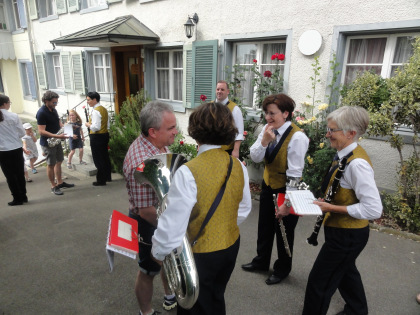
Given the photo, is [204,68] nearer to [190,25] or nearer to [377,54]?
[190,25]

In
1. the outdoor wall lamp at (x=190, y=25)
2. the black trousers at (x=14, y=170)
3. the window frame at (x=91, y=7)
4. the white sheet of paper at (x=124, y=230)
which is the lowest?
the black trousers at (x=14, y=170)

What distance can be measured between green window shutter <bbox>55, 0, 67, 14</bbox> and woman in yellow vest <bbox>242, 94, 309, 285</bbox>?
32.1ft

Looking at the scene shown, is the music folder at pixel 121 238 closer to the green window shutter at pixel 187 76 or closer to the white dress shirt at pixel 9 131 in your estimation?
the white dress shirt at pixel 9 131

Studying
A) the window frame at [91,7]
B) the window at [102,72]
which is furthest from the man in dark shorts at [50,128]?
the window frame at [91,7]

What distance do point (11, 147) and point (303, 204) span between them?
14.9ft

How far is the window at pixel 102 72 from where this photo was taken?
29.4 ft

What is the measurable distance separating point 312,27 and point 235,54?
1749 millimetres

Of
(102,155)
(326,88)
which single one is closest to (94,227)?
(102,155)

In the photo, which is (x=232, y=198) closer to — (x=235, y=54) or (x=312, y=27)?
(x=312, y=27)

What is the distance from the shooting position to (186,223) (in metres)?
1.48

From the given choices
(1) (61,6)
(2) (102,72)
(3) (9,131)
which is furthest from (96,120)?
(1) (61,6)

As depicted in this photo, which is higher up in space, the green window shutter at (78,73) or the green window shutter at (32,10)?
the green window shutter at (32,10)

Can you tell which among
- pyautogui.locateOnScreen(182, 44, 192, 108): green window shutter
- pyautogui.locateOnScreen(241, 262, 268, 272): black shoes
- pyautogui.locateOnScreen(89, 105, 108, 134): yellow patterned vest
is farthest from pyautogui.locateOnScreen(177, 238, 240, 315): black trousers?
pyautogui.locateOnScreen(182, 44, 192, 108): green window shutter

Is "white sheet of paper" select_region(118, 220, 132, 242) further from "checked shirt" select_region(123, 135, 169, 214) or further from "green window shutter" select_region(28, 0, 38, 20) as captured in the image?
"green window shutter" select_region(28, 0, 38, 20)
